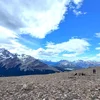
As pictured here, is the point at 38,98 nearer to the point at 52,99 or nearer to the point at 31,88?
the point at 52,99

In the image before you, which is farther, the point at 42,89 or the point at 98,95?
the point at 42,89

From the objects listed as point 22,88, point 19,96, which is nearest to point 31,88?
point 22,88

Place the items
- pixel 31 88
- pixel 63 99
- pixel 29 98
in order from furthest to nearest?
pixel 31 88 < pixel 29 98 < pixel 63 99

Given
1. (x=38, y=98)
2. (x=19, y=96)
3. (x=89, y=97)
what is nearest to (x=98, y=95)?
(x=89, y=97)

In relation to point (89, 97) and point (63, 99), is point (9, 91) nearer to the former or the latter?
point (63, 99)

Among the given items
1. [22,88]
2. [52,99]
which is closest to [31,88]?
[22,88]

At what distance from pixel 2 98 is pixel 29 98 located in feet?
8.72

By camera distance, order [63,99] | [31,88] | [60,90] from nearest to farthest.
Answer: [63,99]
[60,90]
[31,88]

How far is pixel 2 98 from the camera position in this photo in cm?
2134

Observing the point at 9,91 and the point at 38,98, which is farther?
the point at 9,91

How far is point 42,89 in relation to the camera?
23.8 m

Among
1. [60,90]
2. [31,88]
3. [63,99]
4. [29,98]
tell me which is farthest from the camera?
[31,88]

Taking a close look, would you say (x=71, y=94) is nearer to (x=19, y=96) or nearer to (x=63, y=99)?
(x=63, y=99)

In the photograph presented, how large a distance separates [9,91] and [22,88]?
4.83ft
